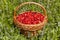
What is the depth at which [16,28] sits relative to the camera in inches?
157

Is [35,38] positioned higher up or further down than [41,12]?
further down

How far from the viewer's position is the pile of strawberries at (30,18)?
3.94 m

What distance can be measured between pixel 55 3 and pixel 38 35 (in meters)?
1.10

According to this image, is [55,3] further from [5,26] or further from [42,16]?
[5,26]

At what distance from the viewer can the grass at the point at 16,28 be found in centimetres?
387

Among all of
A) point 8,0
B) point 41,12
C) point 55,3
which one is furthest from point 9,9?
point 55,3

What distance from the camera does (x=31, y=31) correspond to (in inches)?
153

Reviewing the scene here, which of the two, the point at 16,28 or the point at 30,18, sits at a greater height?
the point at 30,18

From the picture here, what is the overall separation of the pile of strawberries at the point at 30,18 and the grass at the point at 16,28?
7.6 inches

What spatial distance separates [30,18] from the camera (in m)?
4.03

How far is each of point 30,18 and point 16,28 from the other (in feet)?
1.08

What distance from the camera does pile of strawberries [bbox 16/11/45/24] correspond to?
394cm

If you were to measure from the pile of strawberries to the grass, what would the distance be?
0.19 m

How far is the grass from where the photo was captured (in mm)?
3865
